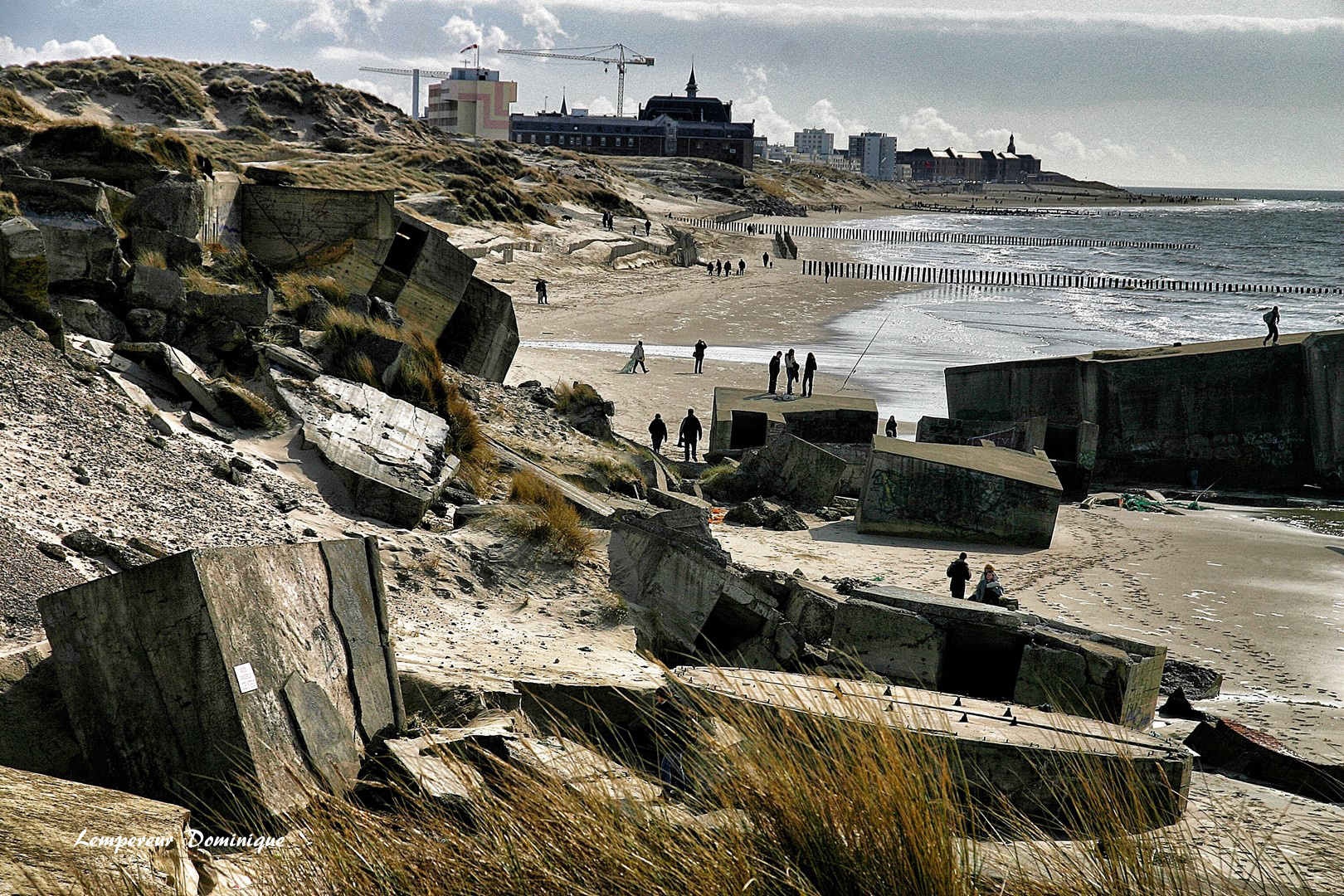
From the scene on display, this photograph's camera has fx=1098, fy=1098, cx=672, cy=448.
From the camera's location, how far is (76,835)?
316cm

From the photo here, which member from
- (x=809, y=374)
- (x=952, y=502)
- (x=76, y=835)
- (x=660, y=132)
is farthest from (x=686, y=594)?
(x=660, y=132)

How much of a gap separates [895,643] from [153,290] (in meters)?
6.92

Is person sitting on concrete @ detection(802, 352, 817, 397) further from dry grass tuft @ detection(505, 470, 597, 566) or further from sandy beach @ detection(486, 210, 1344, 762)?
dry grass tuft @ detection(505, 470, 597, 566)

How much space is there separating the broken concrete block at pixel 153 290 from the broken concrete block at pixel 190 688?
5.97m

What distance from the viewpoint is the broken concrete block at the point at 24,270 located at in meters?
7.20

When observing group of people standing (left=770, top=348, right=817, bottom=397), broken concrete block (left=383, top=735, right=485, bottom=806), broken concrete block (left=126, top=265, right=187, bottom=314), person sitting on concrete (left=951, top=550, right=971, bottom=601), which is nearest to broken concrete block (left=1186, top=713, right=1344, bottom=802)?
person sitting on concrete (left=951, top=550, right=971, bottom=601)

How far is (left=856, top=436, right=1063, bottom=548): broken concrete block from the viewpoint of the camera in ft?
44.1

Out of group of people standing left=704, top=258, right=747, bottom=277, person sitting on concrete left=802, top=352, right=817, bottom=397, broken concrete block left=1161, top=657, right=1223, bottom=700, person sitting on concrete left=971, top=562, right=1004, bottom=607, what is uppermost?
group of people standing left=704, top=258, right=747, bottom=277

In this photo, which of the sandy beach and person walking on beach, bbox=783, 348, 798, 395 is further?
person walking on beach, bbox=783, 348, 798, 395

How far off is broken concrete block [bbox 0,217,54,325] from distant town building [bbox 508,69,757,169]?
14163 cm

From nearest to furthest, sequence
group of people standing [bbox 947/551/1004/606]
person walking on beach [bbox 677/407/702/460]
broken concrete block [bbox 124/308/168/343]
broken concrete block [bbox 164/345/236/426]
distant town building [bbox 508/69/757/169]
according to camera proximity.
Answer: broken concrete block [bbox 164/345/236/426] < broken concrete block [bbox 124/308/168/343] < group of people standing [bbox 947/551/1004/606] < person walking on beach [bbox 677/407/702/460] < distant town building [bbox 508/69/757/169]

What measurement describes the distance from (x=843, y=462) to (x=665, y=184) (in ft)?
324

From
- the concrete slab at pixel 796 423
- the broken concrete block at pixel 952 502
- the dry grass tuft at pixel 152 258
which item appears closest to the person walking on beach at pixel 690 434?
the concrete slab at pixel 796 423

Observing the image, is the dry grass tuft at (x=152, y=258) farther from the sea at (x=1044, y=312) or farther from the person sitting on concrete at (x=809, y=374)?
the sea at (x=1044, y=312)
